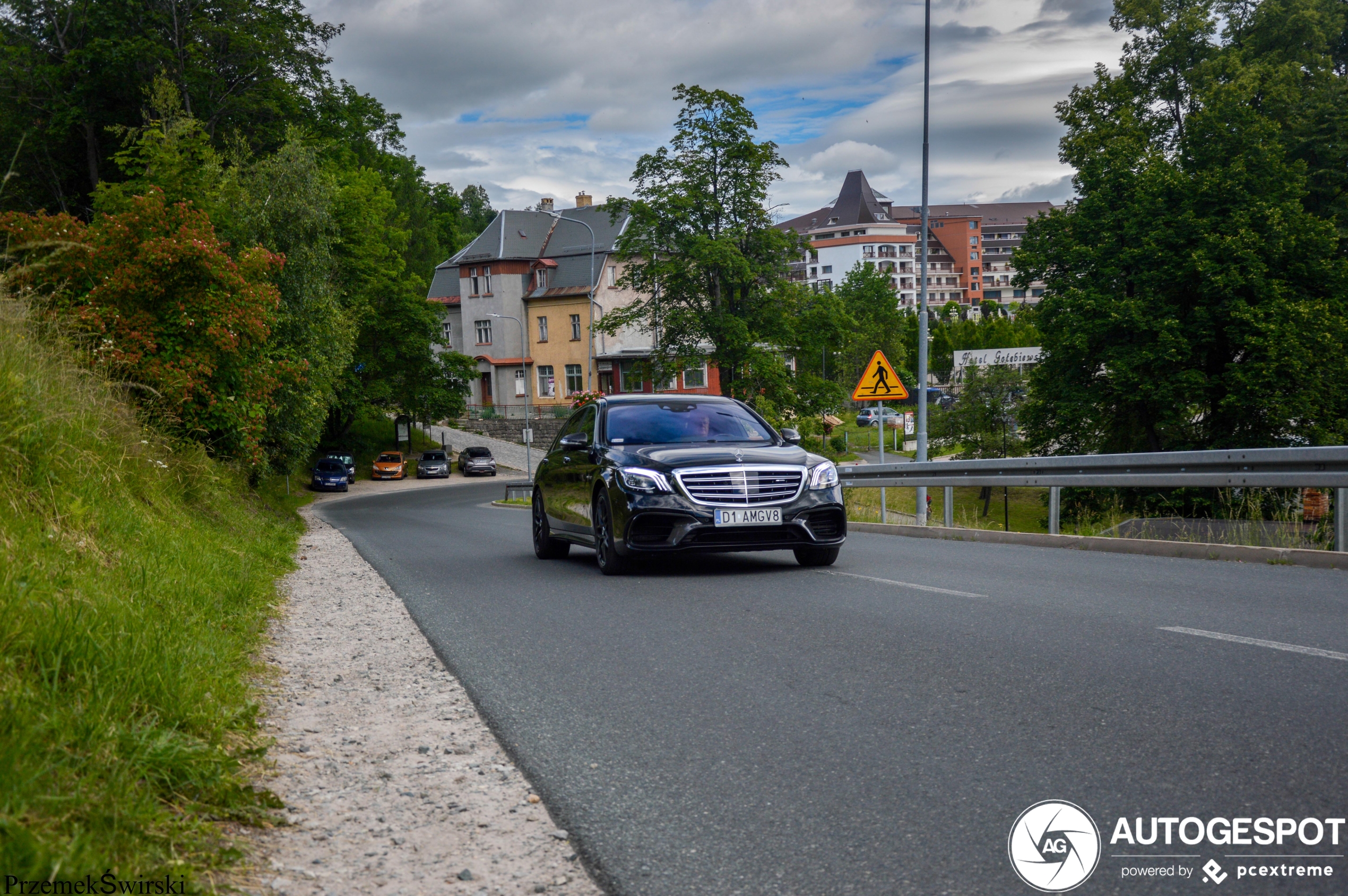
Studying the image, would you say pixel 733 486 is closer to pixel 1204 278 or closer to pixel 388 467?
pixel 1204 278

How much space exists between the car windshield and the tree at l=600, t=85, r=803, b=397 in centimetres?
3049

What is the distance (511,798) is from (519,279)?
283 ft

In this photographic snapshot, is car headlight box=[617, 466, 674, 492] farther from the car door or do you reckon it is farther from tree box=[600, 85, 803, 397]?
tree box=[600, 85, 803, 397]

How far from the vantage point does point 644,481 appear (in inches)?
406

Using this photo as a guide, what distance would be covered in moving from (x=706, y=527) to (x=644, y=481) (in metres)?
0.68

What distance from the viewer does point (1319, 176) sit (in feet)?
116

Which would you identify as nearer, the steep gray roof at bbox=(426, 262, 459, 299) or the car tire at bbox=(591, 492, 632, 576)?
the car tire at bbox=(591, 492, 632, 576)

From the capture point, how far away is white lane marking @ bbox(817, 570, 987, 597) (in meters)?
8.99

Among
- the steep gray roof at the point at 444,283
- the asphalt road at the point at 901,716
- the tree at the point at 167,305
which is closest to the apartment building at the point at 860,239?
the steep gray roof at the point at 444,283

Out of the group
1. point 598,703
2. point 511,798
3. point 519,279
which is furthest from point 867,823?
point 519,279

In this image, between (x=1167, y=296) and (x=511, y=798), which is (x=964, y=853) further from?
(x=1167, y=296)

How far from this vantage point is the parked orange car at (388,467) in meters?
65.7

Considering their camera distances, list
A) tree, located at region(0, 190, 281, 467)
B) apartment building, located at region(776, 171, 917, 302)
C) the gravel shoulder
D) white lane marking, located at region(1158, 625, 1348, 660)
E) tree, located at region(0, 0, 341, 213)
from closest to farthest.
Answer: the gravel shoulder < white lane marking, located at region(1158, 625, 1348, 660) < tree, located at region(0, 190, 281, 467) < tree, located at region(0, 0, 341, 213) < apartment building, located at region(776, 171, 917, 302)

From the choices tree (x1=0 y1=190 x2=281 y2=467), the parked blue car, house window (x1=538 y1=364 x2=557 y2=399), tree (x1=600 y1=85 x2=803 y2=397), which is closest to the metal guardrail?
tree (x1=0 y1=190 x2=281 y2=467)
